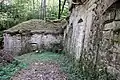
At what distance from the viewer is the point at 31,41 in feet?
43.3

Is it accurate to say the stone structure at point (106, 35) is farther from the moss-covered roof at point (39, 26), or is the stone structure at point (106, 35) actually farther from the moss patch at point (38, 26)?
the moss patch at point (38, 26)

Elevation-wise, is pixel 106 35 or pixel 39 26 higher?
pixel 106 35

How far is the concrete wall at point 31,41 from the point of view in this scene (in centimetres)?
1312

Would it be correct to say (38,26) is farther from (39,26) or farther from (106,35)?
(106,35)

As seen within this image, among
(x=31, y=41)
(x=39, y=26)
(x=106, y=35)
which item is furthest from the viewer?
(x=39, y=26)

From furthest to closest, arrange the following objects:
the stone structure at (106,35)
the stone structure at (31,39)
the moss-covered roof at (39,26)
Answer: the moss-covered roof at (39,26), the stone structure at (31,39), the stone structure at (106,35)

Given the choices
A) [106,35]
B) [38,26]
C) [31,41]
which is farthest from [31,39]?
[106,35]

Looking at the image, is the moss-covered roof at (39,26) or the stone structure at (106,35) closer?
the stone structure at (106,35)

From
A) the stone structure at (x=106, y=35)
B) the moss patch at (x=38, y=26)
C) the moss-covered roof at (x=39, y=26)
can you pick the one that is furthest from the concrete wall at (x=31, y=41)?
the stone structure at (x=106, y=35)

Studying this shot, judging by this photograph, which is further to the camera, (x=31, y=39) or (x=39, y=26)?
(x=39, y=26)

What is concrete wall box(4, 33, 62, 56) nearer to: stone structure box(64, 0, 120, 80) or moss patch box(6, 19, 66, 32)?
moss patch box(6, 19, 66, 32)

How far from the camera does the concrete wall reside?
43.1 ft

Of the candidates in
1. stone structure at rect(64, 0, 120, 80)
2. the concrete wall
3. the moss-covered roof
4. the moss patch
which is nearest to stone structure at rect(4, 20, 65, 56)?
the concrete wall

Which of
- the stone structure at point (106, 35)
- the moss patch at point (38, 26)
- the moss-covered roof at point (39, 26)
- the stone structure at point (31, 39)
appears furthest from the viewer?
the moss patch at point (38, 26)
